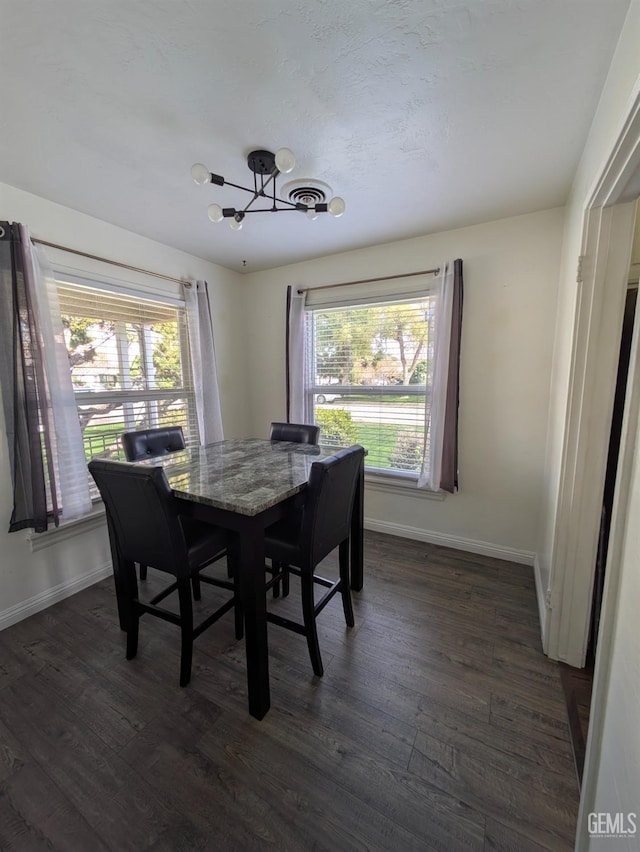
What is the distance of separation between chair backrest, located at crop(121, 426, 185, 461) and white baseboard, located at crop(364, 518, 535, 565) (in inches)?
69.9

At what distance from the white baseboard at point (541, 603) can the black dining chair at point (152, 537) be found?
5.18 ft

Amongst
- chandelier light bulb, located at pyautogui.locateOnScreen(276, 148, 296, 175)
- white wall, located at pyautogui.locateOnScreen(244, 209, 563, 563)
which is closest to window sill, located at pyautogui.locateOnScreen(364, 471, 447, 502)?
white wall, located at pyautogui.locateOnScreen(244, 209, 563, 563)

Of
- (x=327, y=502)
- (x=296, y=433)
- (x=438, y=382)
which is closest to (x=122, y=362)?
(x=296, y=433)

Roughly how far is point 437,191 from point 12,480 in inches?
116

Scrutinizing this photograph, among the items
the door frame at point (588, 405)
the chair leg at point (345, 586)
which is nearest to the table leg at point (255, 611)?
the chair leg at point (345, 586)

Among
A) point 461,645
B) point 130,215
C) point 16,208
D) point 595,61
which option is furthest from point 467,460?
point 16,208

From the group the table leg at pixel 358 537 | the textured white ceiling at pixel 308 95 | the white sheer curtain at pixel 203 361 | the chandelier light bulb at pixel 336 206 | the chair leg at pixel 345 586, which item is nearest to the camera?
the textured white ceiling at pixel 308 95

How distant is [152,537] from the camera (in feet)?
4.72

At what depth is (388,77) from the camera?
3.93ft

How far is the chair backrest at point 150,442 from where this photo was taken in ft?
6.97

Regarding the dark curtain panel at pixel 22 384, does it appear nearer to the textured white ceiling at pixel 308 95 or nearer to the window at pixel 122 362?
the window at pixel 122 362

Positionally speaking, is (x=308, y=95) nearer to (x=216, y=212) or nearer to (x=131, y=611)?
(x=216, y=212)

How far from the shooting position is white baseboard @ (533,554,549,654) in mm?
1682

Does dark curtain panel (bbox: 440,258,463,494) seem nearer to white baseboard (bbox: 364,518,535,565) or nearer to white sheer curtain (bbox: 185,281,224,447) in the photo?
white baseboard (bbox: 364,518,535,565)
